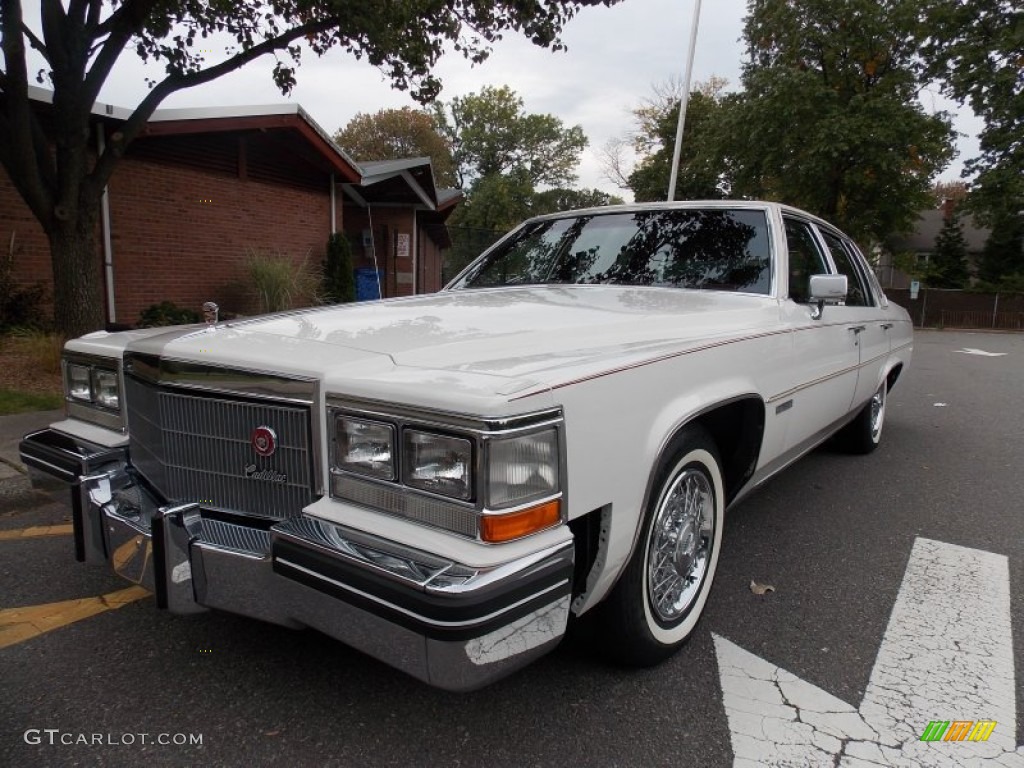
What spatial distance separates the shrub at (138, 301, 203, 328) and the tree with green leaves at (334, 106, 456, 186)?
43.8 m

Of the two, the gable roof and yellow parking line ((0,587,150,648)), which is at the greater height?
the gable roof

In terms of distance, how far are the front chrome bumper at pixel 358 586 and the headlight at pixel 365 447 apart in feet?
0.52

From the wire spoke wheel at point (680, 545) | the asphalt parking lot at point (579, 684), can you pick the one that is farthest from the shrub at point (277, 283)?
the wire spoke wheel at point (680, 545)

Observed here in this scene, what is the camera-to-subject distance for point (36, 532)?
129 inches

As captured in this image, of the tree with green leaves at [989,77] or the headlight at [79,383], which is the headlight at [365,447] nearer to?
the headlight at [79,383]

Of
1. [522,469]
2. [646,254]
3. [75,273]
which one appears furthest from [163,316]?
[522,469]

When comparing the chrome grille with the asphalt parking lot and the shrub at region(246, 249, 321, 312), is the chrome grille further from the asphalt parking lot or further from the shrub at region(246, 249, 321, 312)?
the shrub at region(246, 249, 321, 312)

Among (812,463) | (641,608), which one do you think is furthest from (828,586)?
(812,463)

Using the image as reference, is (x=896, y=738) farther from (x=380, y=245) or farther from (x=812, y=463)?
(x=380, y=245)

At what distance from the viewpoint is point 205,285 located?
1071 centimetres

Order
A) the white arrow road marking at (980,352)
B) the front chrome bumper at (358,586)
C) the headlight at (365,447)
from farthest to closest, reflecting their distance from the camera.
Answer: the white arrow road marking at (980,352) → the headlight at (365,447) → the front chrome bumper at (358,586)

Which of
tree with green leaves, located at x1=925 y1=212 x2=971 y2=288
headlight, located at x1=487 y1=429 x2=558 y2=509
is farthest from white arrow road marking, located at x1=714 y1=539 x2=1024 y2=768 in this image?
tree with green leaves, located at x1=925 y1=212 x2=971 y2=288

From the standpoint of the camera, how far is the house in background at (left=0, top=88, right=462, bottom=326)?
9.12 metres

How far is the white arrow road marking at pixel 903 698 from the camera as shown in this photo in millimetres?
1838
